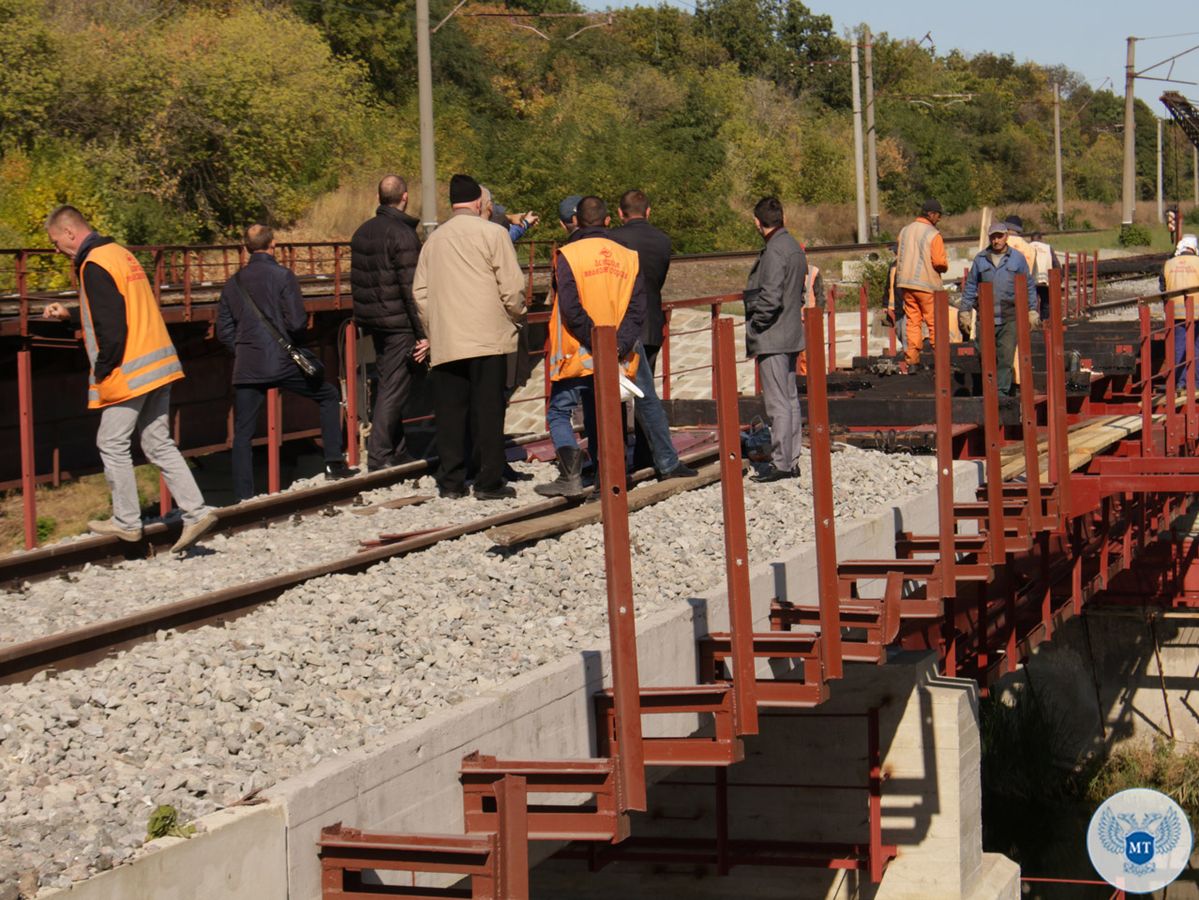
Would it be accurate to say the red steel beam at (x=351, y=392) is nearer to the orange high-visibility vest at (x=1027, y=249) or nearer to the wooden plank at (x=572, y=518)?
the wooden plank at (x=572, y=518)

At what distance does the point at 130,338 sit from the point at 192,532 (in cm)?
106

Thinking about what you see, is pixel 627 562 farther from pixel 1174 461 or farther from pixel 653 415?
pixel 1174 461

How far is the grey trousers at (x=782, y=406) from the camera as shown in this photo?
34.2 feet

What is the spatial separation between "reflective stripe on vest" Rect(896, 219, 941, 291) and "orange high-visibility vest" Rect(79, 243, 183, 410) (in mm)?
8228

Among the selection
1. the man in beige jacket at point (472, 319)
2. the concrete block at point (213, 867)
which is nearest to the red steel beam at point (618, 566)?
the concrete block at point (213, 867)

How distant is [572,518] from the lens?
28.4 ft

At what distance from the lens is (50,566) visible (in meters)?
8.18

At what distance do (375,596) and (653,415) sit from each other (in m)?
3.21

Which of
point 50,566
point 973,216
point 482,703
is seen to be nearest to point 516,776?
point 482,703

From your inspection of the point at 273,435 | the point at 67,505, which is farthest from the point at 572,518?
the point at 67,505

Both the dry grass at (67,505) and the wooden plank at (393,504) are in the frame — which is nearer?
the wooden plank at (393,504)

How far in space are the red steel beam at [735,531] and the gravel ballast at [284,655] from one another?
94cm

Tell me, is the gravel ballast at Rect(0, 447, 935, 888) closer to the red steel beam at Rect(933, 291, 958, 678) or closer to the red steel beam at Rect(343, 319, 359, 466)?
the red steel beam at Rect(933, 291, 958, 678)

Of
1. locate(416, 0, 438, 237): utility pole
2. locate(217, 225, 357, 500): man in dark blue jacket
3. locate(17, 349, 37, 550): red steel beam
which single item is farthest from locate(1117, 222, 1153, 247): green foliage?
locate(17, 349, 37, 550): red steel beam
